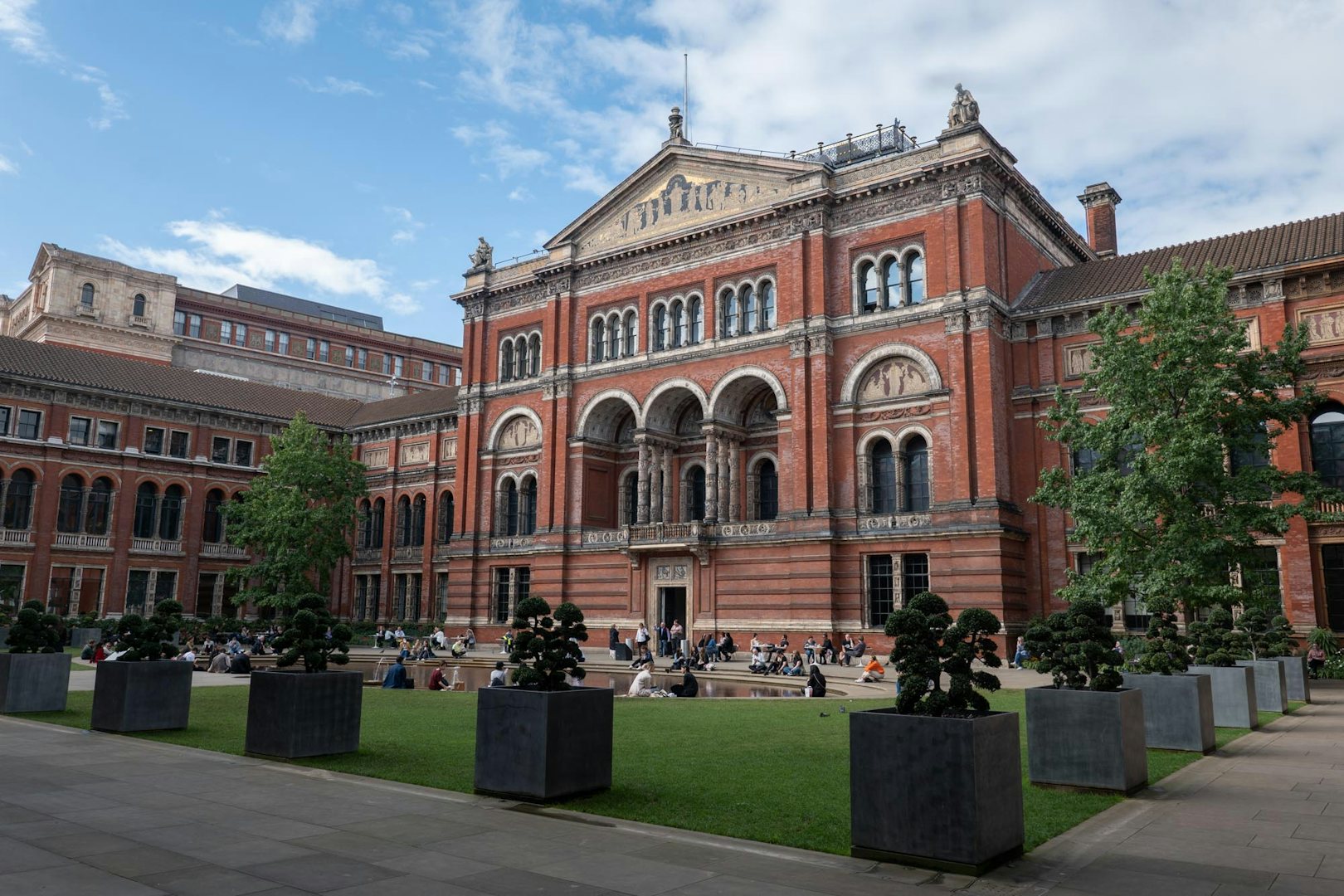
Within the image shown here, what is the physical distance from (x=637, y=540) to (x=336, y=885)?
35.0 metres

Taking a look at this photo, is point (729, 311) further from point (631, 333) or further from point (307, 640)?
point (307, 640)

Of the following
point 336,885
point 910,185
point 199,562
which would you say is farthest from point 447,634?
point 336,885

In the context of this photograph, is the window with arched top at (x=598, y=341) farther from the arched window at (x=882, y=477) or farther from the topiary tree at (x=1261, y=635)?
the topiary tree at (x=1261, y=635)

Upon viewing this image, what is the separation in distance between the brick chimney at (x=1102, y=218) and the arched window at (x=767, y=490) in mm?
19182

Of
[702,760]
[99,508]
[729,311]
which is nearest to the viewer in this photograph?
[702,760]

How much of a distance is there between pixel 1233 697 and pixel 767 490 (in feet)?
91.6

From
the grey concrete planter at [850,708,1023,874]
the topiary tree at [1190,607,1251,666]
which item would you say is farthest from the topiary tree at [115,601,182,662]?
the topiary tree at [1190,607,1251,666]

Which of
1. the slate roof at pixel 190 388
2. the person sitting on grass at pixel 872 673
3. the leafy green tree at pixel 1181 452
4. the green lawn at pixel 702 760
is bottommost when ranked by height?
the green lawn at pixel 702 760

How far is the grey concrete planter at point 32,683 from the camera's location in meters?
17.8

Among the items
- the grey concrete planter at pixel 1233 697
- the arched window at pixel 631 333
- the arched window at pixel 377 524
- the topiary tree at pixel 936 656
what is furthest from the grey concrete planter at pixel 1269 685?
the arched window at pixel 377 524

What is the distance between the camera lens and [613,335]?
152 ft

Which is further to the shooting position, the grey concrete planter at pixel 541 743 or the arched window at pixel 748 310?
the arched window at pixel 748 310

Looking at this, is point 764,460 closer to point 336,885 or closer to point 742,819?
point 742,819

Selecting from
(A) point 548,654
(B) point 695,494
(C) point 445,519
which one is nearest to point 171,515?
(C) point 445,519
